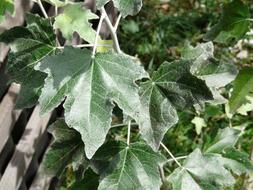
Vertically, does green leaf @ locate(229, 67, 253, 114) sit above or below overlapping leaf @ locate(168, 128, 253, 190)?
above

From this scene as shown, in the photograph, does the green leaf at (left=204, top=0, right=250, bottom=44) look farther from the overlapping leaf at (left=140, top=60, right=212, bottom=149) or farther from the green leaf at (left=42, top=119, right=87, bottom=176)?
the green leaf at (left=42, top=119, right=87, bottom=176)

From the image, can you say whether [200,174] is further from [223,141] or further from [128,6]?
[128,6]

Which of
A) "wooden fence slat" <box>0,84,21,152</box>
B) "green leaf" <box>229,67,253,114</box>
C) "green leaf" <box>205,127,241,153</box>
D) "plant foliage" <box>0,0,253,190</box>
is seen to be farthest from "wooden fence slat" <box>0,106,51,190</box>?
"green leaf" <box>229,67,253,114</box>

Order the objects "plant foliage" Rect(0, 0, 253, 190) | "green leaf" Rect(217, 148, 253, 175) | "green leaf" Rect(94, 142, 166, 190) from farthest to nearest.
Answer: "green leaf" Rect(217, 148, 253, 175) → "green leaf" Rect(94, 142, 166, 190) → "plant foliage" Rect(0, 0, 253, 190)

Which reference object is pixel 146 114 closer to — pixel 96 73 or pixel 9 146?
pixel 96 73

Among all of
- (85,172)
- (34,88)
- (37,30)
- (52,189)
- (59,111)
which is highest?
(37,30)

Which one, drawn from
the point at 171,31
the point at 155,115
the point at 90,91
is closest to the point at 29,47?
the point at 90,91

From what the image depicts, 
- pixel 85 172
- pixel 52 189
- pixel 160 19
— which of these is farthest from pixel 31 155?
pixel 160 19
